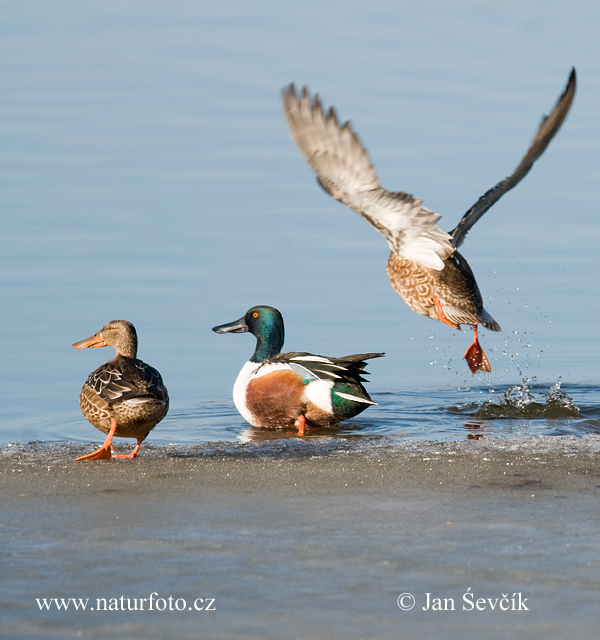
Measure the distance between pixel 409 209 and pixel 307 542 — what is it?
3752mm

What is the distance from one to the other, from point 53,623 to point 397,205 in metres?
4.59

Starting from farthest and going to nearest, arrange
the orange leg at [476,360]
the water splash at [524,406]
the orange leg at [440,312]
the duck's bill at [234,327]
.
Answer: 1. the duck's bill at [234,327]
2. the orange leg at [440,312]
3. the orange leg at [476,360]
4. the water splash at [524,406]

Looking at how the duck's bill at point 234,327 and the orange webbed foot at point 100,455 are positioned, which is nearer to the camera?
the orange webbed foot at point 100,455

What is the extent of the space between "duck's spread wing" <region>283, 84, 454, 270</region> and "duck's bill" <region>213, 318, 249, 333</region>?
172 centimetres

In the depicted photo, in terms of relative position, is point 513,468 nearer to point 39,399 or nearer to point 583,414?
point 583,414

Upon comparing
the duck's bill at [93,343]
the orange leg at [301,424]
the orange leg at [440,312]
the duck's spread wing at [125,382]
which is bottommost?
the orange leg at [301,424]

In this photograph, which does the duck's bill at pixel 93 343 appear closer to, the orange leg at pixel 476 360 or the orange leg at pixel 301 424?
the orange leg at pixel 301 424

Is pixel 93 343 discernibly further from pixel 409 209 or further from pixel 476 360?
pixel 476 360

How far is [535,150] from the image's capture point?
8.52m

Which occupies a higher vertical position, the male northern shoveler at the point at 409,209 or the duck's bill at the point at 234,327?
the male northern shoveler at the point at 409,209

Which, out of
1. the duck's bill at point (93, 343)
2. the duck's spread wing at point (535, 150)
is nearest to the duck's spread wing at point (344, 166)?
the duck's spread wing at point (535, 150)

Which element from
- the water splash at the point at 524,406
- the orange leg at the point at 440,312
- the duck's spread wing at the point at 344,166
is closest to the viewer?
the duck's spread wing at the point at 344,166

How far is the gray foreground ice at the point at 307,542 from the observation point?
3674 mm

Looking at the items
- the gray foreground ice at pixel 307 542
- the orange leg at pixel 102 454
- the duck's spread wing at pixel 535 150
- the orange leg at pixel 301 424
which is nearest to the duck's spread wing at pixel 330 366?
the orange leg at pixel 301 424
